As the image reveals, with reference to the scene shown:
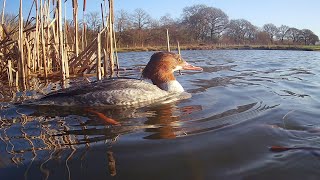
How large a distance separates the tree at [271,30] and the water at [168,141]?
8708 cm

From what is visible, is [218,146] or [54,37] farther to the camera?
[54,37]

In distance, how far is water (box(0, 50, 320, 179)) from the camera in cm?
275

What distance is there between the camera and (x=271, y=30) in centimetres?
8806

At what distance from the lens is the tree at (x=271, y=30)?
87375 millimetres

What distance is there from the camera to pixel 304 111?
4.92 metres

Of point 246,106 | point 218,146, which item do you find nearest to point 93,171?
point 218,146

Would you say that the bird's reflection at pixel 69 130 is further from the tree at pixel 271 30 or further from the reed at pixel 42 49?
the tree at pixel 271 30

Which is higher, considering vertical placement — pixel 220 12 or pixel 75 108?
pixel 220 12

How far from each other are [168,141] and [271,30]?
91.0 m

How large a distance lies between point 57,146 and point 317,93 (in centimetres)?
546

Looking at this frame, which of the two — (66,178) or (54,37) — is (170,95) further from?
(54,37)

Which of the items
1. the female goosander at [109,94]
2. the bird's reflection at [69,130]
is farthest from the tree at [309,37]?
the bird's reflection at [69,130]

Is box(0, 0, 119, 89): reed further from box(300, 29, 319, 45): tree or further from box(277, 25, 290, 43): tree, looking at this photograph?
box(277, 25, 290, 43): tree

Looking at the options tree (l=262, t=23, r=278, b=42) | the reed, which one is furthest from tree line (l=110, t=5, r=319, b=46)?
the reed
